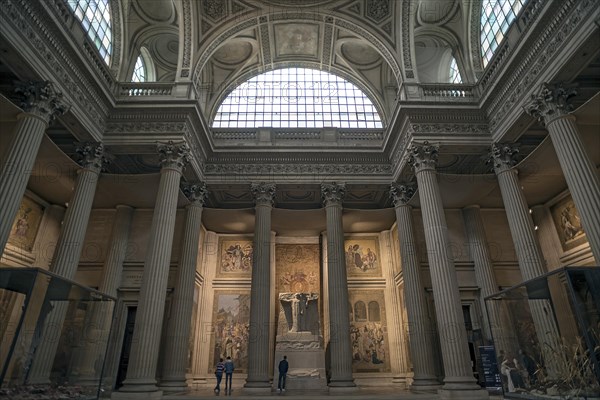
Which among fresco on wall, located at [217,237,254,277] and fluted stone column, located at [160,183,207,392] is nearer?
fluted stone column, located at [160,183,207,392]

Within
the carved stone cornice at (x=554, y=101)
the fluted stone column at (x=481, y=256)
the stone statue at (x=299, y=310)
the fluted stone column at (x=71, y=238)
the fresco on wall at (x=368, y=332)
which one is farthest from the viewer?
the fresco on wall at (x=368, y=332)

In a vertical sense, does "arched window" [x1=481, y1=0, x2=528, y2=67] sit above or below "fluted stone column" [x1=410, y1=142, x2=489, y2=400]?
above

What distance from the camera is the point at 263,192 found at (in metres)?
13.5

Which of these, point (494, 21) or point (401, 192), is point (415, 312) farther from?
Result: point (494, 21)

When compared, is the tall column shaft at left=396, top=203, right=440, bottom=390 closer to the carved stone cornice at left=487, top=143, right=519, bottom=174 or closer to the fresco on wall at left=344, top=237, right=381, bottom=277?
the carved stone cornice at left=487, top=143, right=519, bottom=174

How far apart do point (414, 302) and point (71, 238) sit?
10002 mm

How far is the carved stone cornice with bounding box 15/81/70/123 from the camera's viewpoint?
27.6ft

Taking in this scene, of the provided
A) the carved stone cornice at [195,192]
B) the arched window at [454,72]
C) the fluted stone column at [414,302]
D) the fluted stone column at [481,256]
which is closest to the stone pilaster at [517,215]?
the fluted stone column at [481,256]

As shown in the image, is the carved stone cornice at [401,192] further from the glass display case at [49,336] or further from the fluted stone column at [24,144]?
the fluted stone column at [24,144]

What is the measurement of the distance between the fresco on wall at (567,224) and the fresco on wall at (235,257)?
38.4 feet

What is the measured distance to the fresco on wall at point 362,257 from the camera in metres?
16.8

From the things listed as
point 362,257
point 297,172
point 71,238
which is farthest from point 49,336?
point 362,257

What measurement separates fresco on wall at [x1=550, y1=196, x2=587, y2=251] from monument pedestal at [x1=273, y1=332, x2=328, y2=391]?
9008 mm

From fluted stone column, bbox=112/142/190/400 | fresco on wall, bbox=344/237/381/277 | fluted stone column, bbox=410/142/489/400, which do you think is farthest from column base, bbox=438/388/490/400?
fresco on wall, bbox=344/237/381/277
